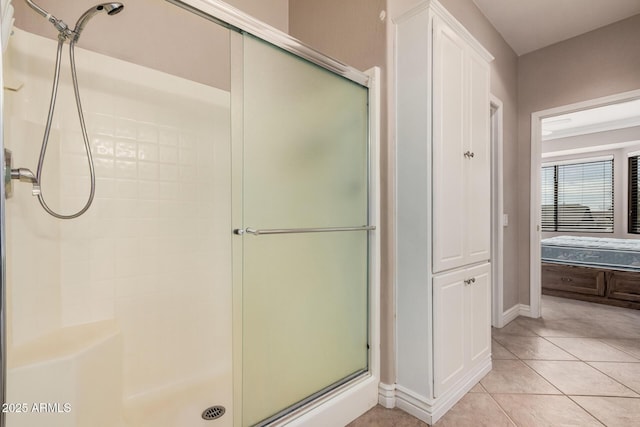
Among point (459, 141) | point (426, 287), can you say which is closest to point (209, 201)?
point (426, 287)

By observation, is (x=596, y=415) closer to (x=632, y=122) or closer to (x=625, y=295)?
(x=625, y=295)

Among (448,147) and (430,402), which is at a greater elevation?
(448,147)

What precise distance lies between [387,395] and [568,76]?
3272 millimetres

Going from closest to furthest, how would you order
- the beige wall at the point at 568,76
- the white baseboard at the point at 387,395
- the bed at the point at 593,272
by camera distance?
the white baseboard at the point at 387,395
the beige wall at the point at 568,76
the bed at the point at 593,272

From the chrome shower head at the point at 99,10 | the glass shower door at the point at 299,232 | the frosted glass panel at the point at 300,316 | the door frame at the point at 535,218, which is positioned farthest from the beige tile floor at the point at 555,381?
the chrome shower head at the point at 99,10

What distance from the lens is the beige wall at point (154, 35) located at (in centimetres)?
144

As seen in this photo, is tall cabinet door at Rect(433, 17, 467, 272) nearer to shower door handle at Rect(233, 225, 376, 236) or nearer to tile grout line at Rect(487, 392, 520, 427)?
shower door handle at Rect(233, 225, 376, 236)

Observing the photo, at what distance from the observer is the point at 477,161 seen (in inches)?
78.2

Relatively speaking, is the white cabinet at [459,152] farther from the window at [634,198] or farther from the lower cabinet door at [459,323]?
the window at [634,198]

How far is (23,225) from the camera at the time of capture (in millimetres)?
1290

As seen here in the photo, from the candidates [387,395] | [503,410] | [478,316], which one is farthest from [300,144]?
[503,410]

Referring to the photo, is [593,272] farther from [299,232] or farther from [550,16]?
[299,232]

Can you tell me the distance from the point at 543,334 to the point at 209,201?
301 centimetres

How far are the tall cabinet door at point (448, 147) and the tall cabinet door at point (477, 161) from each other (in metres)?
0.07
